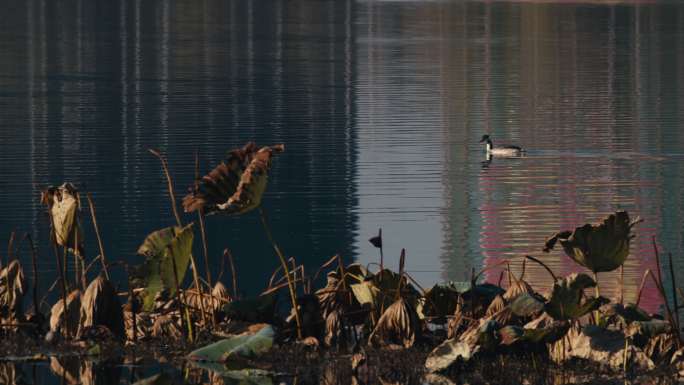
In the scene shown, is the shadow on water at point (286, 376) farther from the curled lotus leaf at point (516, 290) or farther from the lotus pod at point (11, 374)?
the curled lotus leaf at point (516, 290)

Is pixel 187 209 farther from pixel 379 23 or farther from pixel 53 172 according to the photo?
pixel 379 23

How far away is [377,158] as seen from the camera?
28.1 meters

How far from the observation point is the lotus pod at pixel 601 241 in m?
11.5

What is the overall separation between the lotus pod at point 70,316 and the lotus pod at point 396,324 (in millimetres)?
2087

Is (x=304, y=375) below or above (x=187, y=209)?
below

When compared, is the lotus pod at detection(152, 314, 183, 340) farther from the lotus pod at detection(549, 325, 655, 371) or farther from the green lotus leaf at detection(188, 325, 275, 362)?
the lotus pod at detection(549, 325, 655, 371)

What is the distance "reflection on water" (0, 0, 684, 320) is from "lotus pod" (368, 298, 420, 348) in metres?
3.64

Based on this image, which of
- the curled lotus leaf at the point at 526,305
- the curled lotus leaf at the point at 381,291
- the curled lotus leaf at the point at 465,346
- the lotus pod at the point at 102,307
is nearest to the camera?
the curled lotus leaf at the point at 465,346

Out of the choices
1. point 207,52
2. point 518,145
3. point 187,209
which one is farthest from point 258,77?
point 187,209

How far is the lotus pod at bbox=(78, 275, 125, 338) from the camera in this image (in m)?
11.8

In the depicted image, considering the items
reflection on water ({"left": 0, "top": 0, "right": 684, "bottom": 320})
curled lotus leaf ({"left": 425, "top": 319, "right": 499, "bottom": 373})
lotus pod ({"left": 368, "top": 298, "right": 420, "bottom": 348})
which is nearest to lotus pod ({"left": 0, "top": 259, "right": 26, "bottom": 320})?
lotus pod ({"left": 368, "top": 298, "right": 420, "bottom": 348})

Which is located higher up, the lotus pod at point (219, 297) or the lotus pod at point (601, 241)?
the lotus pod at point (601, 241)

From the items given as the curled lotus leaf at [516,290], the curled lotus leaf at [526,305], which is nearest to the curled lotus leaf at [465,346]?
the curled lotus leaf at [526,305]

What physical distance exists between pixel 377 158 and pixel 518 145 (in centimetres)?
390
